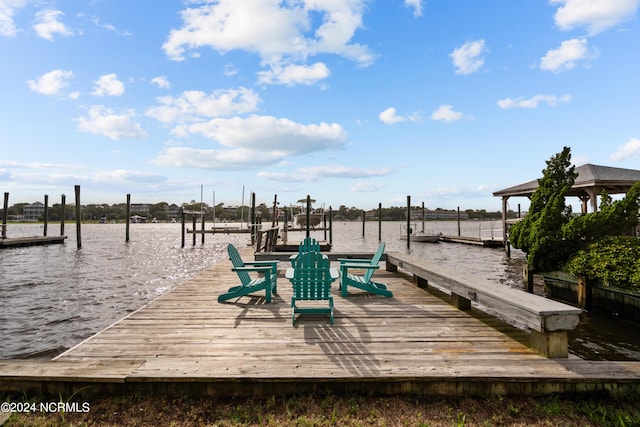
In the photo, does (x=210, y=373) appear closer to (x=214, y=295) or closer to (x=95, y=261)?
(x=214, y=295)

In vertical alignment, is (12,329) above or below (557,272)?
below

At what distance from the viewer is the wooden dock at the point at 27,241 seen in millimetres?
26547

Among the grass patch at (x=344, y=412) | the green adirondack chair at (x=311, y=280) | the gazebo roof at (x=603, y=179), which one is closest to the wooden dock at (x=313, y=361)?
the grass patch at (x=344, y=412)

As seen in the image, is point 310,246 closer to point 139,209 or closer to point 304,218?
point 304,218

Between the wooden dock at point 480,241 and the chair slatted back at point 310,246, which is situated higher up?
the chair slatted back at point 310,246

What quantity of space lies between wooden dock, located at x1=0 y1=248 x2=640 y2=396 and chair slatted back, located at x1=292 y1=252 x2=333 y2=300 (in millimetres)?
358

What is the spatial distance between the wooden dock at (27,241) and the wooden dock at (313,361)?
30217 mm

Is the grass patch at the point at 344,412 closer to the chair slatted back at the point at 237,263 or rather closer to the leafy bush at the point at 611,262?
the chair slatted back at the point at 237,263

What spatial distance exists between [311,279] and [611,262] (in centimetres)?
723

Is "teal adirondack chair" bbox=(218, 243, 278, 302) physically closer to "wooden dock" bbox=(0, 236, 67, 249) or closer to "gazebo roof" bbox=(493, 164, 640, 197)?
"gazebo roof" bbox=(493, 164, 640, 197)

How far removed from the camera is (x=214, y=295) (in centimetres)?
684

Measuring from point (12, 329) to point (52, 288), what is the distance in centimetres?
571

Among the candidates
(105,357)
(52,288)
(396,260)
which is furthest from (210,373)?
(52,288)

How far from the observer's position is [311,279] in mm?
5227
